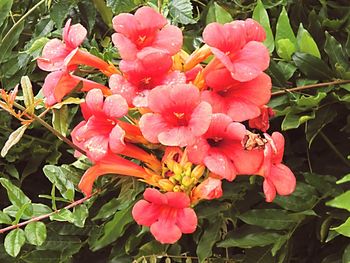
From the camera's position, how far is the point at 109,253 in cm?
144

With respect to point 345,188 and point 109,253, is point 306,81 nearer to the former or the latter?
point 345,188

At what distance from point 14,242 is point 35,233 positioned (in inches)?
1.5

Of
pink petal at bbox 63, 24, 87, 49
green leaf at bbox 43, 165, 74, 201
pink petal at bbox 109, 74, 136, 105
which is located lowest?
green leaf at bbox 43, 165, 74, 201

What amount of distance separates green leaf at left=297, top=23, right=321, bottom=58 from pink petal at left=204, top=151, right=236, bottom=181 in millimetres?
352

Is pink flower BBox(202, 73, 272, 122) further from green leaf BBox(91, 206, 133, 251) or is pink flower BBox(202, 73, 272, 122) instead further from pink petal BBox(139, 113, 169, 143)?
green leaf BBox(91, 206, 133, 251)

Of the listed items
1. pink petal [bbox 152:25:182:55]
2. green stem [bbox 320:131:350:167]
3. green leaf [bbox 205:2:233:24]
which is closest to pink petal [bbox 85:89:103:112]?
pink petal [bbox 152:25:182:55]

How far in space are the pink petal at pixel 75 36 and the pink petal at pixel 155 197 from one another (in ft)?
0.86

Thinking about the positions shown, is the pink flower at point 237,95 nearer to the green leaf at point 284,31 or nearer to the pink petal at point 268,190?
the pink petal at point 268,190

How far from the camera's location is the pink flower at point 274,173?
950 mm

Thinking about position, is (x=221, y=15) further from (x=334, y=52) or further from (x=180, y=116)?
(x=180, y=116)

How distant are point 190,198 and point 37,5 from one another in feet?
2.28

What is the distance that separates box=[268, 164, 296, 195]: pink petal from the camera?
977 millimetres

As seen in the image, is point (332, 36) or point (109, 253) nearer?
point (332, 36)

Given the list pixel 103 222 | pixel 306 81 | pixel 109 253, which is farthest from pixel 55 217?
pixel 306 81
